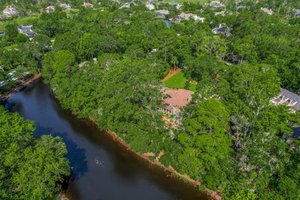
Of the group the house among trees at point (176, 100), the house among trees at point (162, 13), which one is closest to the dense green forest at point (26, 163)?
the house among trees at point (176, 100)

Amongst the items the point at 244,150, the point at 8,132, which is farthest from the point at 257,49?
the point at 8,132

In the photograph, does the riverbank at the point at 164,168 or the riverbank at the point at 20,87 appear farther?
the riverbank at the point at 20,87

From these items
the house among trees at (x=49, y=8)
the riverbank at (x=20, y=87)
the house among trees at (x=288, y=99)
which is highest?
the house among trees at (x=288, y=99)

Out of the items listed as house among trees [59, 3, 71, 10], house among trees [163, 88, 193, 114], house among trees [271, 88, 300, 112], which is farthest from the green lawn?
house among trees [59, 3, 71, 10]

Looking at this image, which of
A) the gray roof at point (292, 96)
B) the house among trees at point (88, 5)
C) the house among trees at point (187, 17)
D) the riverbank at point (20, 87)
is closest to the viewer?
the gray roof at point (292, 96)

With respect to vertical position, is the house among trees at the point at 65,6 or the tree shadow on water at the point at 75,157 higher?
the tree shadow on water at the point at 75,157

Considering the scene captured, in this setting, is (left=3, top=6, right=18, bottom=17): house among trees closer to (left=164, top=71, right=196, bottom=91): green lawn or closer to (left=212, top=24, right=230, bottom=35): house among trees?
(left=212, top=24, right=230, bottom=35): house among trees

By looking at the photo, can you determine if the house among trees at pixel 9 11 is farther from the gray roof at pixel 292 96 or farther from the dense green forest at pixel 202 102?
the gray roof at pixel 292 96

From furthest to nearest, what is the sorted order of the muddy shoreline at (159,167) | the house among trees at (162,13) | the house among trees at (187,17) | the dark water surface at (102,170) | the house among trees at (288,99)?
the house among trees at (162,13) → the house among trees at (187,17) → the house among trees at (288,99) → the dark water surface at (102,170) → the muddy shoreline at (159,167)

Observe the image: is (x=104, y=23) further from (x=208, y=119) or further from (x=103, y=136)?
(x=208, y=119)
